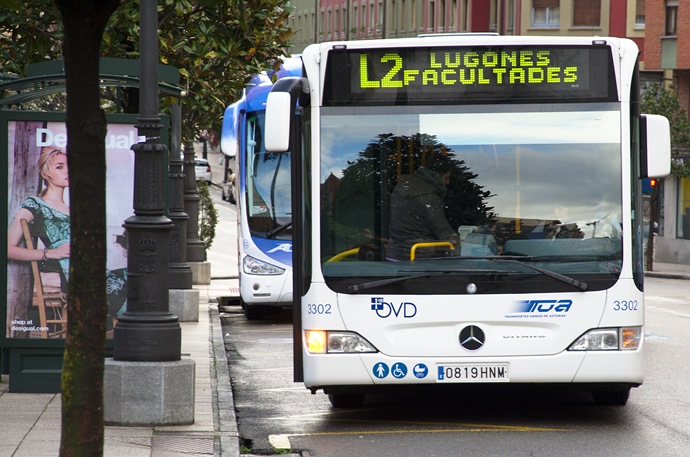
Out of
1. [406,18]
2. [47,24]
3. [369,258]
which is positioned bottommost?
[369,258]

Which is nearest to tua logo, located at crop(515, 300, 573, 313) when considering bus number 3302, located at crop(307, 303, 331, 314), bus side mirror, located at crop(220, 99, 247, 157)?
bus number 3302, located at crop(307, 303, 331, 314)

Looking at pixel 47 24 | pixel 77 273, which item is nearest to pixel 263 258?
pixel 47 24

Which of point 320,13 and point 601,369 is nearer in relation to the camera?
point 601,369

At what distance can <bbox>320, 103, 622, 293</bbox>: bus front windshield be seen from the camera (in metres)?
9.88

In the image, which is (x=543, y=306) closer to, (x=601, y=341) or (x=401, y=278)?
(x=601, y=341)

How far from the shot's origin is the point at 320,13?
3814 inches

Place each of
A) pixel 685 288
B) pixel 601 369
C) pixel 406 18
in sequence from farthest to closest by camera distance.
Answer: pixel 406 18, pixel 685 288, pixel 601 369

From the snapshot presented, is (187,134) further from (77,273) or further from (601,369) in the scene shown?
(77,273)

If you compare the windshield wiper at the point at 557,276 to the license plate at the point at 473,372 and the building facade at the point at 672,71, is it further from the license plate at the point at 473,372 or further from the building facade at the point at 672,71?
the building facade at the point at 672,71

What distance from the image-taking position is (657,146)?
9.91 meters

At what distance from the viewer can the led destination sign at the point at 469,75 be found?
9.99 metres

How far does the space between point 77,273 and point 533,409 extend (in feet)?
20.0

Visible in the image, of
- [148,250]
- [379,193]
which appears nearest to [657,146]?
[379,193]

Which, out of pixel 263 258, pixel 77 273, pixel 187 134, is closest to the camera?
pixel 77 273
